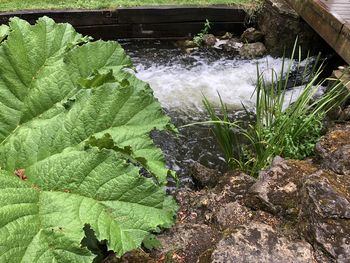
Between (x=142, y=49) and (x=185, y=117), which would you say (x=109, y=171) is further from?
(x=142, y=49)

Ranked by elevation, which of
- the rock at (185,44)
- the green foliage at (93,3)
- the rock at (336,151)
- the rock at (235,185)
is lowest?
the rock at (185,44)

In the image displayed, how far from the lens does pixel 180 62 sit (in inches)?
244

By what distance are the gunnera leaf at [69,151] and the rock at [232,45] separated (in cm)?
494

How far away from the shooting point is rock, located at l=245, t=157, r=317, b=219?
8.41ft

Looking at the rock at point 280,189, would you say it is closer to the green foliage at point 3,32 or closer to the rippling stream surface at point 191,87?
the rippling stream surface at point 191,87

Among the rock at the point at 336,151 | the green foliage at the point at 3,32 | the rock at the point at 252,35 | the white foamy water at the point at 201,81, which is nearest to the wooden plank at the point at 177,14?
the rock at the point at 252,35

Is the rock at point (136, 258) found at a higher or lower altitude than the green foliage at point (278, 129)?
higher

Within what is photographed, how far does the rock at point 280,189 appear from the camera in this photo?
8.41 ft

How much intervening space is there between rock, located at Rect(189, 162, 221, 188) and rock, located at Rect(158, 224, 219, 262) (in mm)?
1119

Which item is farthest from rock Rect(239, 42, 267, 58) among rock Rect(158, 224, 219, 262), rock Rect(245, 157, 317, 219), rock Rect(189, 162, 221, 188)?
rock Rect(158, 224, 219, 262)

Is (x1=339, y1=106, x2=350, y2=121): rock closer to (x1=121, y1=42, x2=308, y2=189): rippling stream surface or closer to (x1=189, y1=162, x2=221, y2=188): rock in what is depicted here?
(x1=121, y1=42, x2=308, y2=189): rippling stream surface

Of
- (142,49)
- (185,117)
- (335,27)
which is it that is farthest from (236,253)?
(142,49)

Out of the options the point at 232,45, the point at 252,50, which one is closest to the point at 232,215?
the point at 252,50

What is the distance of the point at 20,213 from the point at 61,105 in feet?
1.64
